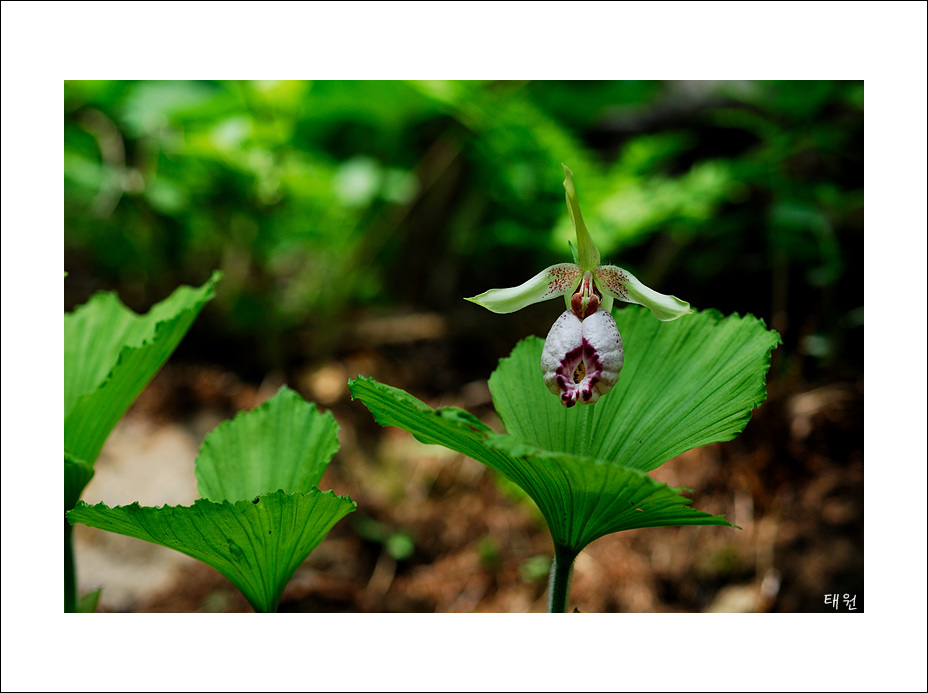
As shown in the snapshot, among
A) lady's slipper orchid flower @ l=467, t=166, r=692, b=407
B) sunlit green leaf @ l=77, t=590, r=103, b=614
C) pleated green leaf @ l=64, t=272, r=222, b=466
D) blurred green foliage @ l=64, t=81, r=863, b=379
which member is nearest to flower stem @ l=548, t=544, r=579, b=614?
lady's slipper orchid flower @ l=467, t=166, r=692, b=407

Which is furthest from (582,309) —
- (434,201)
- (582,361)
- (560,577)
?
(434,201)

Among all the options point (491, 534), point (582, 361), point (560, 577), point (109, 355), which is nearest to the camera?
point (582, 361)

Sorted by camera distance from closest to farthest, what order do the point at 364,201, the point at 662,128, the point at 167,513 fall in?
the point at 167,513, the point at 364,201, the point at 662,128

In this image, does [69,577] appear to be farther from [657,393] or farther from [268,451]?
[657,393]

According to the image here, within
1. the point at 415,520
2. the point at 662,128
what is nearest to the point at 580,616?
the point at 415,520

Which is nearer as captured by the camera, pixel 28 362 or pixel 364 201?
pixel 28 362

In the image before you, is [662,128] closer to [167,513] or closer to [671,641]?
[671,641]

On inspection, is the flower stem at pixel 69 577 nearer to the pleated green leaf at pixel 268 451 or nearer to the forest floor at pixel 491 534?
the pleated green leaf at pixel 268 451
